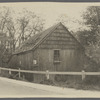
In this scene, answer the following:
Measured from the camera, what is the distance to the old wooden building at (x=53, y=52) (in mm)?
2590

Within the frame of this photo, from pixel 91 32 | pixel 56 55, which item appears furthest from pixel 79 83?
pixel 91 32

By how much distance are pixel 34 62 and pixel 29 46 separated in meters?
0.17

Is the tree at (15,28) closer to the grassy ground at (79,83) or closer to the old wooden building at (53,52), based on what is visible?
the old wooden building at (53,52)

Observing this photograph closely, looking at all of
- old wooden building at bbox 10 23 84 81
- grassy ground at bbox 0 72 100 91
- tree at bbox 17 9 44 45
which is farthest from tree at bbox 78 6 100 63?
tree at bbox 17 9 44 45

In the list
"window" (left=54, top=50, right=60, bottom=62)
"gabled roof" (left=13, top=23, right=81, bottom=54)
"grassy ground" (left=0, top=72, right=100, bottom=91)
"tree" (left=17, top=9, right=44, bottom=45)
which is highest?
"tree" (left=17, top=9, right=44, bottom=45)

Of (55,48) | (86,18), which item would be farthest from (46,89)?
(86,18)

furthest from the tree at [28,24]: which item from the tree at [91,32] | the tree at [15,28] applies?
the tree at [91,32]

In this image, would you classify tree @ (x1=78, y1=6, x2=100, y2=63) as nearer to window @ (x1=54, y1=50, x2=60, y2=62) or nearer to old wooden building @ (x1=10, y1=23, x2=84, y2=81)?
old wooden building @ (x1=10, y1=23, x2=84, y2=81)

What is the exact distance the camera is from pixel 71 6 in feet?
8.66

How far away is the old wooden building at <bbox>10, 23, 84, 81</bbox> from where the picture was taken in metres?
2.59

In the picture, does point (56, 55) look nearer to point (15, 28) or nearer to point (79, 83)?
point (79, 83)

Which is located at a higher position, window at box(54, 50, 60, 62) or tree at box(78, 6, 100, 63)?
tree at box(78, 6, 100, 63)

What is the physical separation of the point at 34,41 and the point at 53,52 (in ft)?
0.71

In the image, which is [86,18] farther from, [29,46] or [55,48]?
[29,46]
